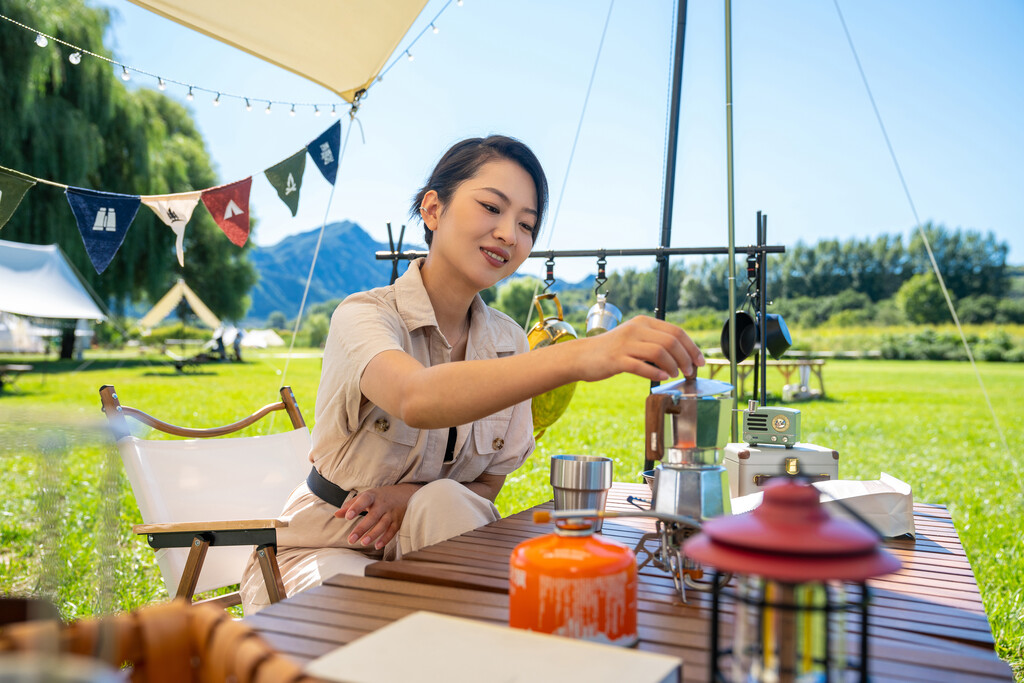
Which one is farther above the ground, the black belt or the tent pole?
the tent pole

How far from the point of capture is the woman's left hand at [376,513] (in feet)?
4.31

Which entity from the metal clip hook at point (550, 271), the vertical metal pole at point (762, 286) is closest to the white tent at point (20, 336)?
the metal clip hook at point (550, 271)

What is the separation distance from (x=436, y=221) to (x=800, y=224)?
120 feet

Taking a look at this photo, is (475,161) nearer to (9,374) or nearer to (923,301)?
(9,374)

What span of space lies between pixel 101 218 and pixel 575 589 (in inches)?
131

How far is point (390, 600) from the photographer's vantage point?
2.63 ft

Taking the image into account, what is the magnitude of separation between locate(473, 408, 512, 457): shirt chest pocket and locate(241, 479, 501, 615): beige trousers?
0.20m

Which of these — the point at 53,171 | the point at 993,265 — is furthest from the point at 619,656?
the point at 993,265

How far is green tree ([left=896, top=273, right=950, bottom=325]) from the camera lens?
20312 mm

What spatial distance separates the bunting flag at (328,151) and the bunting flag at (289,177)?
0.07 meters

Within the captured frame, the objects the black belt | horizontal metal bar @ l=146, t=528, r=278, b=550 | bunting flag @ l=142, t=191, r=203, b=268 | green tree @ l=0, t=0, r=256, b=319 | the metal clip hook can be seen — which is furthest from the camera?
green tree @ l=0, t=0, r=256, b=319

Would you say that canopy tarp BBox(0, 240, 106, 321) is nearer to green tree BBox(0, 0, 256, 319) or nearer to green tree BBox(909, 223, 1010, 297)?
green tree BBox(0, 0, 256, 319)

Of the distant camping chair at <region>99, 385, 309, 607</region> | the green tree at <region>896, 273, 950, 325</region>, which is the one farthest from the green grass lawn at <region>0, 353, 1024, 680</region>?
the green tree at <region>896, 273, 950, 325</region>

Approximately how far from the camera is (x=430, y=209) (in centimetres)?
162
